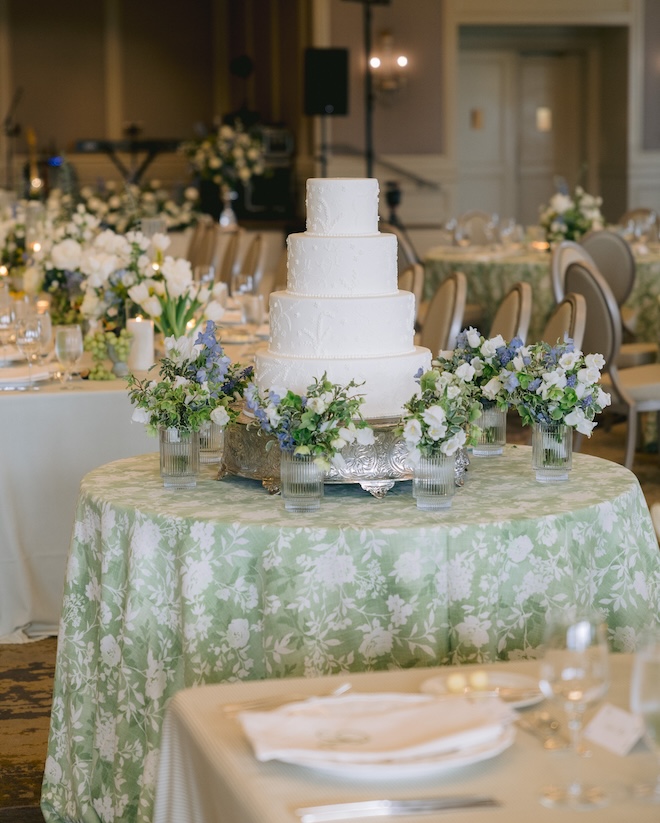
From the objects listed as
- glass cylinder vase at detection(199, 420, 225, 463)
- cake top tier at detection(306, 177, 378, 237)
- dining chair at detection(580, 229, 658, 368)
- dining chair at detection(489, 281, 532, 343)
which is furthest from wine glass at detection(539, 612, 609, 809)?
dining chair at detection(580, 229, 658, 368)

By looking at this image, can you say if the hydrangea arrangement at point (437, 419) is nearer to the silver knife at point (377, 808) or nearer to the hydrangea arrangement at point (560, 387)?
the hydrangea arrangement at point (560, 387)

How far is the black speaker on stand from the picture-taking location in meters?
11.3

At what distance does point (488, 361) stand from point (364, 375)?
0.31 meters

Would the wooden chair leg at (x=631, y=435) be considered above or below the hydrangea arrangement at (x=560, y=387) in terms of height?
below

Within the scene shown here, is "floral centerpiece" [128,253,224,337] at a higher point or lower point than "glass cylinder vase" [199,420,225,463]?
higher

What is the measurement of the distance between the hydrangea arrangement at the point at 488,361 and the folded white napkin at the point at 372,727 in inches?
46.8

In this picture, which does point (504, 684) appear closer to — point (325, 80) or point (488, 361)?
point (488, 361)

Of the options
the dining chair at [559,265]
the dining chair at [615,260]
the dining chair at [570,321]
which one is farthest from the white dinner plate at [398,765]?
the dining chair at [615,260]

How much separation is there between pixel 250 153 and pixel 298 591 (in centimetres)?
934

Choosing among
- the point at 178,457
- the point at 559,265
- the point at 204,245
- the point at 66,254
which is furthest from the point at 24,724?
the point at 204,245

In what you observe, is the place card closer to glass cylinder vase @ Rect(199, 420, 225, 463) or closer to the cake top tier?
the cake top tier

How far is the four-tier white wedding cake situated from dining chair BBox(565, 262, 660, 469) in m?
2.88

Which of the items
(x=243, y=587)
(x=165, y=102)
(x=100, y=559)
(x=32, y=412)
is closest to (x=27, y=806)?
(x=100, y=559)

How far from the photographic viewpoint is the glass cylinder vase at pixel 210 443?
9.46 ft
